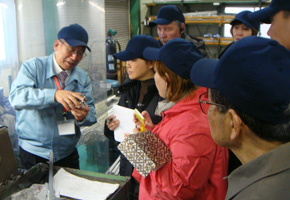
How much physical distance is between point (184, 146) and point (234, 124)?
16.6 inches

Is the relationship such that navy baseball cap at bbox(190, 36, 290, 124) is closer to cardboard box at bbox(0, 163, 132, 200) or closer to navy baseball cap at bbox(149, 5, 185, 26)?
cardboard box at bbox(0, 163, 132, 200)

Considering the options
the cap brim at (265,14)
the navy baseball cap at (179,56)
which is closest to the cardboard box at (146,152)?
the navy baseball cap at (179,56)

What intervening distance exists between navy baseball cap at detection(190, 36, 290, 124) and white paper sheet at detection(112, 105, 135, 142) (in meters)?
1.27

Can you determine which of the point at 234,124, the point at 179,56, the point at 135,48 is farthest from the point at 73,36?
the point at 234,124

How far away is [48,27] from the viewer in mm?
2793

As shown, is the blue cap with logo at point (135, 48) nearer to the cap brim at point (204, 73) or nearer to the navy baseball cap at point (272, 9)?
the navy baseball cap at point (272, 9)

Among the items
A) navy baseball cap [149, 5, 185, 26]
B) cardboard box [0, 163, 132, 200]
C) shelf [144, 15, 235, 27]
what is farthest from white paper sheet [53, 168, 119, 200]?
shelf [144, 15, 235, 27]

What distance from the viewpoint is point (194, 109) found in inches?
55.9

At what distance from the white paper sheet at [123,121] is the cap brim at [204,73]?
102 centimetres

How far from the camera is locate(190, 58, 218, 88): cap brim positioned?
3.28 feet

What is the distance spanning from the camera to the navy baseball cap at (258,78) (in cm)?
79

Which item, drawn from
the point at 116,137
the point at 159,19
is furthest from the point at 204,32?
the point at 116,137

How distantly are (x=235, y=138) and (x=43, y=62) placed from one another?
163 centimetres

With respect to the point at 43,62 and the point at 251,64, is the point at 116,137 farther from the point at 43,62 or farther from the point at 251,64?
the point at 251,64
